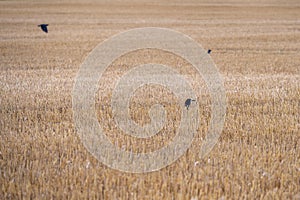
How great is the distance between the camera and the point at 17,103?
7.19 meters

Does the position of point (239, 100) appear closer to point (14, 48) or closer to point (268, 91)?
point (268, 91)

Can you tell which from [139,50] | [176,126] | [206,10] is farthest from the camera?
[206,10]

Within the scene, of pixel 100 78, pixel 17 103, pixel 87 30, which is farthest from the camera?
pixel 87 30

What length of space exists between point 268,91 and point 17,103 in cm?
453

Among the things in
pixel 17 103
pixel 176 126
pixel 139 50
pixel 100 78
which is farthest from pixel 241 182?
pixel 139 50

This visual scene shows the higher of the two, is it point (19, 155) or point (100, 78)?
point (100, 78)

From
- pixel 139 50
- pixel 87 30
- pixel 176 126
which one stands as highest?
pixel 87 30

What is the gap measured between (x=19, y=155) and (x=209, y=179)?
1997 mm

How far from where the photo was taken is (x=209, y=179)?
4020 millimetres

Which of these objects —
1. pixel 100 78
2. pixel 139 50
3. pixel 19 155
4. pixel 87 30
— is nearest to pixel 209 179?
pixel 19 155

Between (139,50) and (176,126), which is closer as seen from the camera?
(176,126)

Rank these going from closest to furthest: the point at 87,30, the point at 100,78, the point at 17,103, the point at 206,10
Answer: the point at 17,103 → the point at 100,78 → the point at 87,30 → the point at 206,10

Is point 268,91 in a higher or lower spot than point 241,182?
higher

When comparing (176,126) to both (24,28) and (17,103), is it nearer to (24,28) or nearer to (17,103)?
(17,103)
